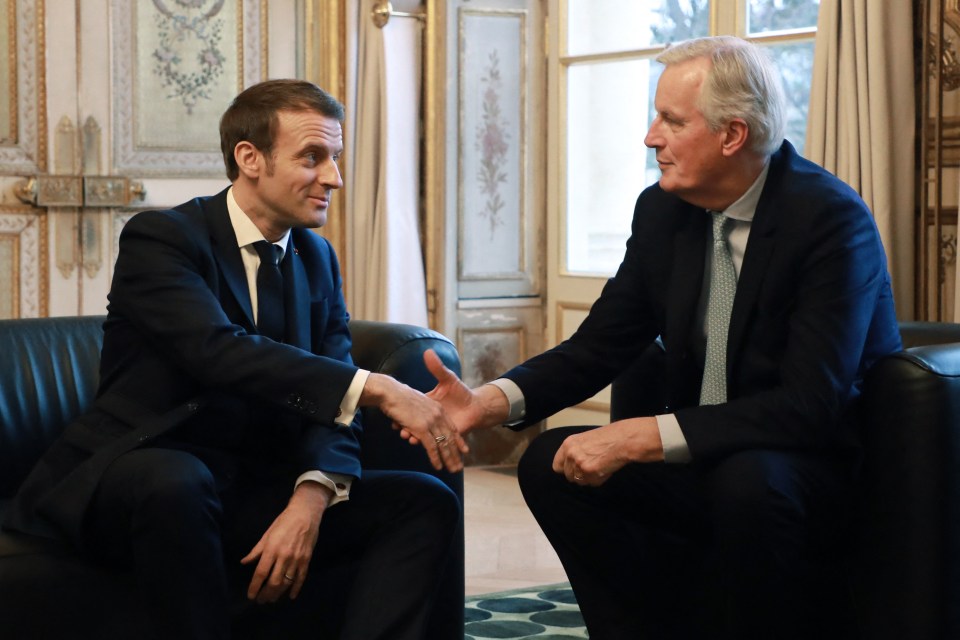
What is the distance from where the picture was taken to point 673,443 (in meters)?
2.17

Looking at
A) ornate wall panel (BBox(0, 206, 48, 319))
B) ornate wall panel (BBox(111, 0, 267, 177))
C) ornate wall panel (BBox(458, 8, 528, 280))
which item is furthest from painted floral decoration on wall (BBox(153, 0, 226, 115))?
ornate wall panel (BBox(458, 8, 528, 280))

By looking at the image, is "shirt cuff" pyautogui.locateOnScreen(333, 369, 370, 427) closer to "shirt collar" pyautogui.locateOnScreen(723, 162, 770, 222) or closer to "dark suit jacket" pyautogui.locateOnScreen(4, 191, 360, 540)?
"dark suit jacket" pyautogui.locateOnScreen(4, 191, 360, 540)

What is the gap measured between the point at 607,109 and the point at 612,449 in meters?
3.04

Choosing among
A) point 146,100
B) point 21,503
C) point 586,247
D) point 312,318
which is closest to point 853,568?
point 312,318

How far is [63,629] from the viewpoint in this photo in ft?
6.74

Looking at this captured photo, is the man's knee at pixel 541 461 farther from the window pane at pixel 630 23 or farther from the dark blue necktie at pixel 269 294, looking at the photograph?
the window pane at pixel 630 23

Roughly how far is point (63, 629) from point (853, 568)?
4.28ft

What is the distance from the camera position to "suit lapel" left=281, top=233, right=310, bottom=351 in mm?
2338

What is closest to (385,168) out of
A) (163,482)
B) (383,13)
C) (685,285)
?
(383,13)

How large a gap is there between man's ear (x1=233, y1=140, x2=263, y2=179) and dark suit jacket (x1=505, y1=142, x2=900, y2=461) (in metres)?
0.64

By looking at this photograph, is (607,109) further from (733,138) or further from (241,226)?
(241,226)

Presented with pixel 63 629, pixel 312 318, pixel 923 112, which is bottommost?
pixel 63 629

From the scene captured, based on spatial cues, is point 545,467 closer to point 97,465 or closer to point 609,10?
point 97,465

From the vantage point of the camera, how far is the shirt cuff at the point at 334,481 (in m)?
2.16
